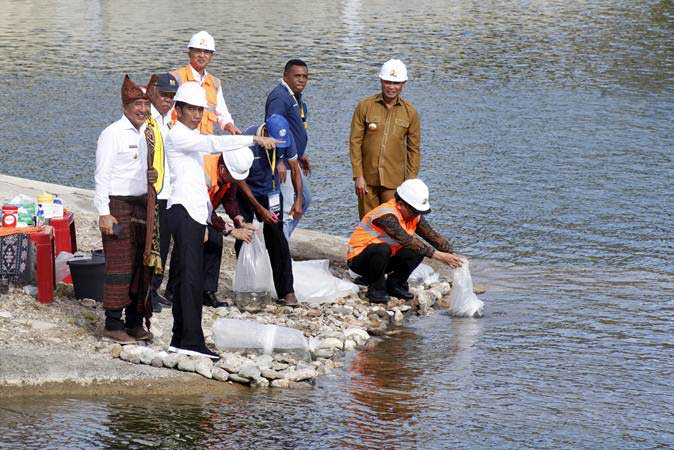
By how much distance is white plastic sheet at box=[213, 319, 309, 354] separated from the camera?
7633mm

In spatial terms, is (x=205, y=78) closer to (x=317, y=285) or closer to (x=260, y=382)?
(x=317, y=285)

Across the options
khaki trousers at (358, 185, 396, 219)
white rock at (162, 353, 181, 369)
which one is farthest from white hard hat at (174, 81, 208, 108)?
khaki trousers at (358, 185, 396, 219)

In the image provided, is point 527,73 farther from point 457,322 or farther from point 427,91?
point 457,322

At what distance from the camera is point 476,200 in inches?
543

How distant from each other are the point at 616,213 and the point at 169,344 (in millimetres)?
6946

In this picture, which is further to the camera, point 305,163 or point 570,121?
point 570,121

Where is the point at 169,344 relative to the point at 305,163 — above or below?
below

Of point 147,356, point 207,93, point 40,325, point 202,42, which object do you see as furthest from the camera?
point 207,93

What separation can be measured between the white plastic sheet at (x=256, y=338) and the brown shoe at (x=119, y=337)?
0.57 metres

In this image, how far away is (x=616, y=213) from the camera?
1312 cm

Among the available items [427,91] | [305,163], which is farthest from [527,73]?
[305,163]

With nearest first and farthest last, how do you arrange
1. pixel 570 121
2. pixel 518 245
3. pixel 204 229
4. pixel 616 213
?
pixel 204 229 → pixel 518 245 → pixel 616 213 → pixel 570 121

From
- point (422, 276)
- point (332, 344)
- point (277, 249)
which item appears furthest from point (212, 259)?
point (422, 276)

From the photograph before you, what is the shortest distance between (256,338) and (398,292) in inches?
82.5
